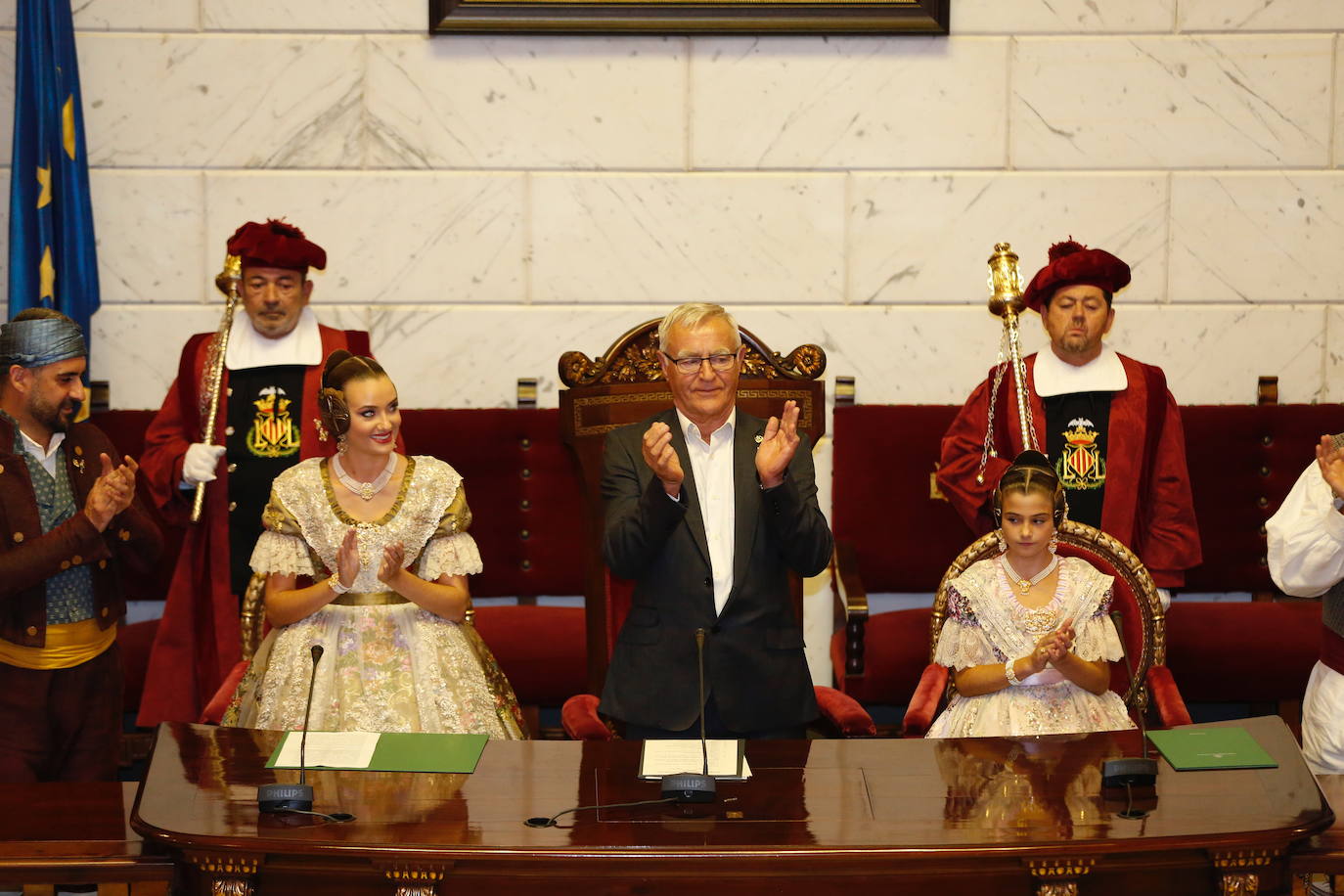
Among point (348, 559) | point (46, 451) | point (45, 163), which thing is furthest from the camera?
point (45, 163)

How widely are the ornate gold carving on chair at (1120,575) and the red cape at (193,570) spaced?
A: 201 cm

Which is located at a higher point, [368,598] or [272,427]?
[272,427]

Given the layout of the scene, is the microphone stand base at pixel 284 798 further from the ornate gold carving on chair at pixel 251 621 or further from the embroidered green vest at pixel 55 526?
the embroidered green vest at pixel 55 526

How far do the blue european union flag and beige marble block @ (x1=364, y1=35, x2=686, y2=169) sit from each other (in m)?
1.08

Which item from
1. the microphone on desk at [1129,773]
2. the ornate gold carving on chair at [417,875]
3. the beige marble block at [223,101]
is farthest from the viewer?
the beige marble block at [223,101]

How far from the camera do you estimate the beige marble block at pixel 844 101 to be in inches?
221

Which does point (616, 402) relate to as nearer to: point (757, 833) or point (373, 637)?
point (373, 637)

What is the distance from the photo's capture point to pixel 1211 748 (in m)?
3.12

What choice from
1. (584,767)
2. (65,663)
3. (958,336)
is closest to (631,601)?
(584,767)

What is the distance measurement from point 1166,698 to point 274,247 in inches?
114

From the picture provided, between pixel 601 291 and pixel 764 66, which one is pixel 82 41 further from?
pixel 764 66

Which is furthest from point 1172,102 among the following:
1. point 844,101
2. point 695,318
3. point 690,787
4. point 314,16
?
point 690,787

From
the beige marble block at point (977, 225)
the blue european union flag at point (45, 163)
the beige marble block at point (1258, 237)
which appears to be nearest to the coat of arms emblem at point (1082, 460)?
the beige marble block at point (977, 225)

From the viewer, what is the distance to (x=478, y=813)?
2770 millimetres
